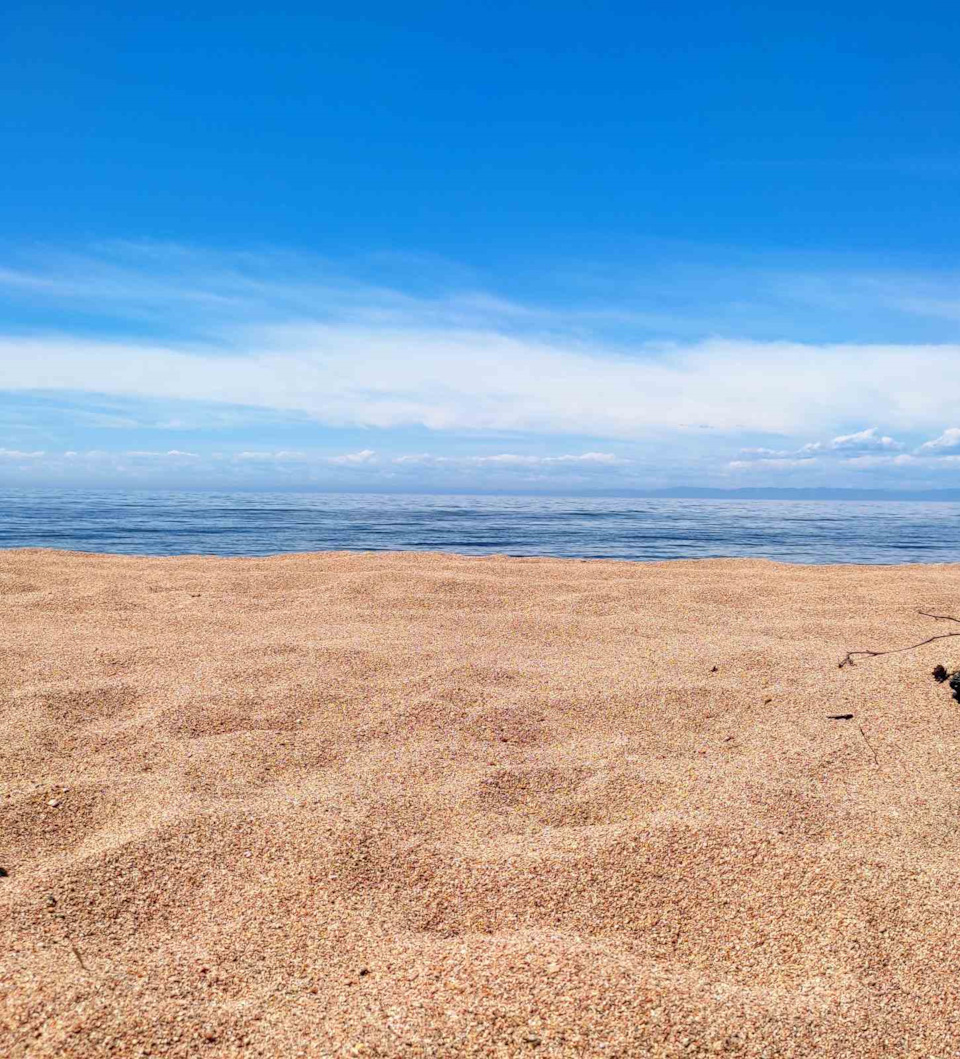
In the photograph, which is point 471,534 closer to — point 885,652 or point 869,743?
point 885,652

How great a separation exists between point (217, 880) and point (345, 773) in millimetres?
723

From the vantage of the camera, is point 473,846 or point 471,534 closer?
point 473,846

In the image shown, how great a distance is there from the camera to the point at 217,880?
199cm

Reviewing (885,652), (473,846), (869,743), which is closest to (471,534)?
(885,652)

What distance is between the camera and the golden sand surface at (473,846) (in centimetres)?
154

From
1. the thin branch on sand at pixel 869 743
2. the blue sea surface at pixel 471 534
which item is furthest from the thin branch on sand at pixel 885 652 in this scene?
the blue sea surface at pixel 471 534

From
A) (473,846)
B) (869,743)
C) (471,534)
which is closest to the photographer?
(473,846)

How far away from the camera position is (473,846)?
219 centimetres

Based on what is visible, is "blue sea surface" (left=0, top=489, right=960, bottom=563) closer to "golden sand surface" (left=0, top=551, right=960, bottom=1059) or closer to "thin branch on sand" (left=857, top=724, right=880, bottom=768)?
"golden sand surface" (left=0, top=551, right=960, bottom=1059)

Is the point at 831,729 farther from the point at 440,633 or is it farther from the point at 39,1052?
the point at 39,1052

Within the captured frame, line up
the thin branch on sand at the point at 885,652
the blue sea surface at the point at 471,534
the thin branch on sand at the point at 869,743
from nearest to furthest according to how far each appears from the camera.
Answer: the thin branch on sand at the point at 869,743 < the thin branch on sand at the point at 885,652 < the blue sea surface at the point at 471,534

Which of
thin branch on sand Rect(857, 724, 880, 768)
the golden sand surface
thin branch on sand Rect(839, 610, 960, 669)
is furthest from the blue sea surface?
thin branch on sand Rect(857, 724, 880, 768)

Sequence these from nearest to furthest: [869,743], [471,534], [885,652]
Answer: [869,743] < [885,652] < [471,534]

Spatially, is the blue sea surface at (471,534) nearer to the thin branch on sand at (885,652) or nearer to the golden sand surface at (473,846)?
the thin branch on sand at (885,652)
